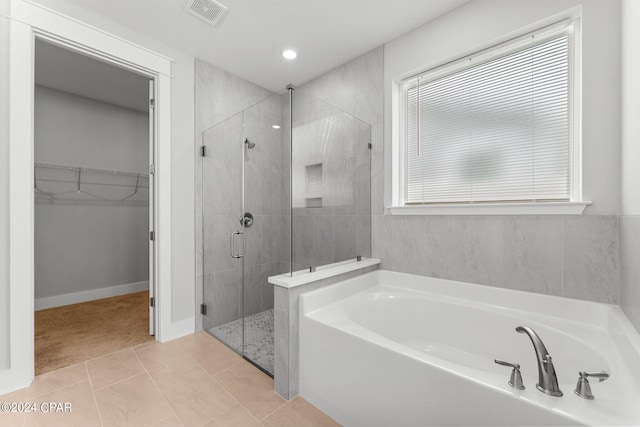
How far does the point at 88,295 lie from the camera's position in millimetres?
3494

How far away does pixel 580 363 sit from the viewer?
4.44ft

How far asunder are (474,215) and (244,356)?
1975mm

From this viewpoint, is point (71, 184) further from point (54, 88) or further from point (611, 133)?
point (611, 133)

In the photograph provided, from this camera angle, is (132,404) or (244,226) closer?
(132,404)

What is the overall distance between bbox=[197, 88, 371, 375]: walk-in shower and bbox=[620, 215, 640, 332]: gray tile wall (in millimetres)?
1538

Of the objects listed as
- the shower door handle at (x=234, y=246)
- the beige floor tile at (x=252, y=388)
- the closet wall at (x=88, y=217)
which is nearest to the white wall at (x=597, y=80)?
the beige floor tile at (x=252, y=388)

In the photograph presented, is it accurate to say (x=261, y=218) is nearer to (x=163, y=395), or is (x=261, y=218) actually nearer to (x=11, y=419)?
(x=163, y=395)

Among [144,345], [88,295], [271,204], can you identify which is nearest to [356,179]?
[271,204]

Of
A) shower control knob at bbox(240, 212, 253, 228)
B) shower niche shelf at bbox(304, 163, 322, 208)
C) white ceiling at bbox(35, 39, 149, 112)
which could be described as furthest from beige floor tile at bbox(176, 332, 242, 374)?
white ceiling at bbox(35, 39, 149, 112)

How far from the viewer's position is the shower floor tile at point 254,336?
2105 millimetres

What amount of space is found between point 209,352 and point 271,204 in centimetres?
126

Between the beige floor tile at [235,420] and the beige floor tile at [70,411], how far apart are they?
59 cm

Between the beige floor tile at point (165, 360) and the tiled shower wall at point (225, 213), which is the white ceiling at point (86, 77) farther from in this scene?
the beige floor tile at point (165, 360)

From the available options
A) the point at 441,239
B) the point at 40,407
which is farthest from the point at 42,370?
the point at 441,239
